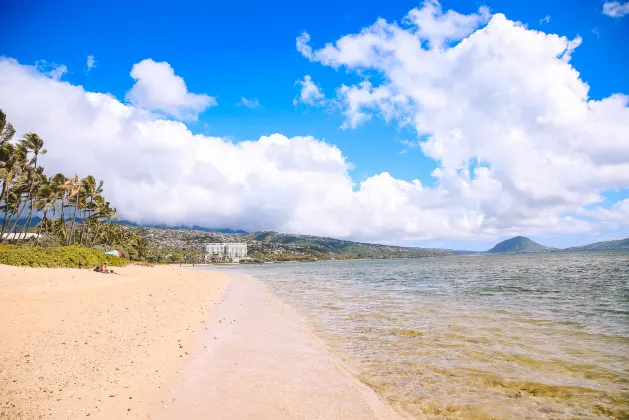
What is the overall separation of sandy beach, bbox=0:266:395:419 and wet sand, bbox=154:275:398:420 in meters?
0.02

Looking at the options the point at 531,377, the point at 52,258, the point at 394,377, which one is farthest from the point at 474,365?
the point at 52,258

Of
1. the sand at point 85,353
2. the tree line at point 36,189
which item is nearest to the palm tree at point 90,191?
the tree line at point 36,189

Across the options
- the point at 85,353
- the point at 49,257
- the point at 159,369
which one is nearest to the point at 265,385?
the point at 159,369

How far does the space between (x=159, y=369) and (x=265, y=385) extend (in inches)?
109

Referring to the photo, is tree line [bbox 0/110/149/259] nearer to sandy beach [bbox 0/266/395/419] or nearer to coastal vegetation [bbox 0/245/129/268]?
coastal vegetation [bbox 0/245/129/268]

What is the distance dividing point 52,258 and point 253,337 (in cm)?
3618

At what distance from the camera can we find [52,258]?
121 feet

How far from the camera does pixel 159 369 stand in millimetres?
8219

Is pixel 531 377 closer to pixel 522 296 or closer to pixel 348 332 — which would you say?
pixel 348 332

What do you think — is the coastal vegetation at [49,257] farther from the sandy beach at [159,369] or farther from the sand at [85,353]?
the sandy beach at [159,369]

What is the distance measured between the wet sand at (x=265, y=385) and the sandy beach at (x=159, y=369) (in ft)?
0.07

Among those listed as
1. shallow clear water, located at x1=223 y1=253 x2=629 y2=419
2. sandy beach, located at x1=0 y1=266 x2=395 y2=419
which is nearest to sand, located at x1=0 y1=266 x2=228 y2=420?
sandy beach, located at x1=0 y1=266 x2=395 y2=419

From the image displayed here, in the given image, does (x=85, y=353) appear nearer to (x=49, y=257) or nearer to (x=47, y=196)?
(x=49, y=257)

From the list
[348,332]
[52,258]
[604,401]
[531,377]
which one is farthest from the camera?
[52,258]
